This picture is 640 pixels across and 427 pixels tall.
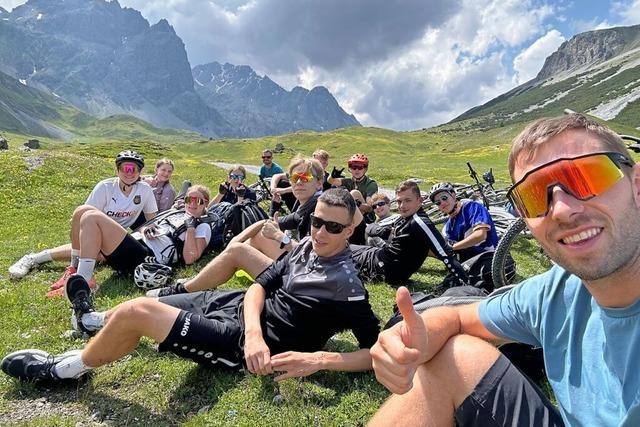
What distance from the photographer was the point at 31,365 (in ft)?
14.3

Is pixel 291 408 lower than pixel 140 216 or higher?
lower

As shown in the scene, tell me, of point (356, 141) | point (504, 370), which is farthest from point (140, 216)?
point (356, 141)

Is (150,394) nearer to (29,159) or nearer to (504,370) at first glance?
(504,370)

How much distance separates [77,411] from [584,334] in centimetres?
429

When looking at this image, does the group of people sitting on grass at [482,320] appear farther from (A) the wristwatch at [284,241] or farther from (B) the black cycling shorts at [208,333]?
(A) the wristwatch at [284,241]

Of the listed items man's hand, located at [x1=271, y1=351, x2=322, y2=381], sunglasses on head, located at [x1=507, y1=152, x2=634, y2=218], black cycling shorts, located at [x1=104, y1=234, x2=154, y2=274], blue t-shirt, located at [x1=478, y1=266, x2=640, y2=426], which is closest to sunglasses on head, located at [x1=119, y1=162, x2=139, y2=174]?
black cycling shorts, located at [x1=104, y1=234, x2=154, y2=274]

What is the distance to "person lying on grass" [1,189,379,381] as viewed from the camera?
410 centimetres

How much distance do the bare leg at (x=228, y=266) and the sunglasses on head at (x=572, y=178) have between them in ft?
14.0

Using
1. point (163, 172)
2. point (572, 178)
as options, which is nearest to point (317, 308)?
point (572, 178)

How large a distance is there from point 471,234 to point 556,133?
562 cm

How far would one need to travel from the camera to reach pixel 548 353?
2.44 m

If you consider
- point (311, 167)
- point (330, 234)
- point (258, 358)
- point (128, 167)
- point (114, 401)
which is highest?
point (128, 167)

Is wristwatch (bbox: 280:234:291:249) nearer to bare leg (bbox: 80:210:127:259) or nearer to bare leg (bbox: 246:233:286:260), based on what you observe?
bare leg (bbox: 246:233:286:260)

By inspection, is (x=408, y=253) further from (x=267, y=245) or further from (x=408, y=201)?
(x=267, y=245)
